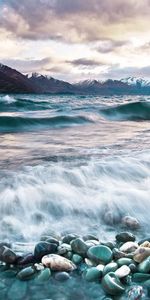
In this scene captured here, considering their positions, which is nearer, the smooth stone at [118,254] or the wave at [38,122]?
the smooth stone at [118,254]

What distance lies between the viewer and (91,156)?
7.48 meters

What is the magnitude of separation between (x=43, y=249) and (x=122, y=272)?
2.62 ft

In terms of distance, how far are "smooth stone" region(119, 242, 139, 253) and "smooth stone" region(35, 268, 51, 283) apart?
31.0 inches

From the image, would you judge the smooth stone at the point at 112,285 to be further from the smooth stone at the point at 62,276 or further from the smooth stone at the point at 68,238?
the smooth stone at the point at 68,238

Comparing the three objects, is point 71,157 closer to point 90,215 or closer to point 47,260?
point 90,215

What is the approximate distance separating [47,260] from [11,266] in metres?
0.34

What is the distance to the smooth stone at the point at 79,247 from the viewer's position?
11.4 ft

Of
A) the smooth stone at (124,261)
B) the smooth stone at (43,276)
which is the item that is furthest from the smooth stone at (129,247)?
the smooth stone at (43,276)

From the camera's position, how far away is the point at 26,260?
11.1 feet

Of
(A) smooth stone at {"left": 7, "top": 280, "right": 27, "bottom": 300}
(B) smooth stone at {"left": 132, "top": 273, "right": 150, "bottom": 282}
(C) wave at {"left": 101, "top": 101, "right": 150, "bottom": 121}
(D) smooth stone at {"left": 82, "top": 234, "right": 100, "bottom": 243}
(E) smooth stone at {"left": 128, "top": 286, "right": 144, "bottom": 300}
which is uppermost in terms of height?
(C) wave at {"left": 101, "top": 101, "right": 150, "bottom": 121}

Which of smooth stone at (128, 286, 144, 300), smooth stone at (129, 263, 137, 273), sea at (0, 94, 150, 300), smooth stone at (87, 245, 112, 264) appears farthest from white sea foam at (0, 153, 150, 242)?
smooth stone at (128, 286, 144, 300)

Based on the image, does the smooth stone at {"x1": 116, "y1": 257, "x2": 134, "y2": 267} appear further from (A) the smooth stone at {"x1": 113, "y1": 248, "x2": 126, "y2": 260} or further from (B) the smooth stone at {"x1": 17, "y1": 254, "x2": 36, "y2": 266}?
(B) the smooth stone at {"x1": 17, "y1": 254, "x2": 36, "y2": 266}

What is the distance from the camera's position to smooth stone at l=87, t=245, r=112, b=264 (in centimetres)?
334

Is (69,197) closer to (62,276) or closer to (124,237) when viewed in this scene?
(124,237)
